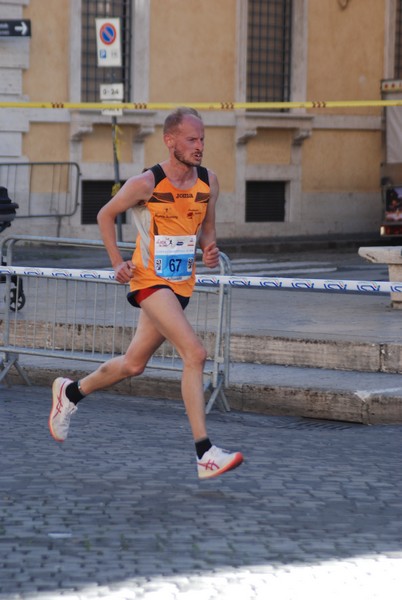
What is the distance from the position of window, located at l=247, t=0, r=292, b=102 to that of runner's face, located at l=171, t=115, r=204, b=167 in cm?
1930

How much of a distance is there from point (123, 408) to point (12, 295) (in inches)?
73.3

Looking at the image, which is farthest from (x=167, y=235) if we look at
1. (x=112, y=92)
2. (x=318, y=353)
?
(x=112, y=92)

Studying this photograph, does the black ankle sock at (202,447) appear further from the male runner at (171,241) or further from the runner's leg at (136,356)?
the runner's leg at (136,356)

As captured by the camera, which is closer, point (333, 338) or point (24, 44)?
point (333, 338)

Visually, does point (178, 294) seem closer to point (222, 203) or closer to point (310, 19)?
point (222, 203)

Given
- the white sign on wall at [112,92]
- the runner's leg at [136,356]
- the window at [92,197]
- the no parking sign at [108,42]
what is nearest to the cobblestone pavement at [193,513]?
the runner's leg at [136,356]

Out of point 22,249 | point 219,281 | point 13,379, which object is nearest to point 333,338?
point 219,281

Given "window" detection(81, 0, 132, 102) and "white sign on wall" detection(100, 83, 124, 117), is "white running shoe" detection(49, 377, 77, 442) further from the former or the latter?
"window" detection(81, 0, 132, 102)

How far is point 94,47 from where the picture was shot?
81.4 feet

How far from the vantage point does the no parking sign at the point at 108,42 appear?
20.5m

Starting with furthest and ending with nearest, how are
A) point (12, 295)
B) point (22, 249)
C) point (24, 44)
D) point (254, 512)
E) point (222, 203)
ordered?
1. point (222, 203)
2. point (24, 44)
3. point (22, 249)
4. point (12, 295)
5. point (254, 512)

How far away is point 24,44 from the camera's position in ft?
78.3

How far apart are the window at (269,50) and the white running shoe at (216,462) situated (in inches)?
783

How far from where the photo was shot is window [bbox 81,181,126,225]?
25.1 m
